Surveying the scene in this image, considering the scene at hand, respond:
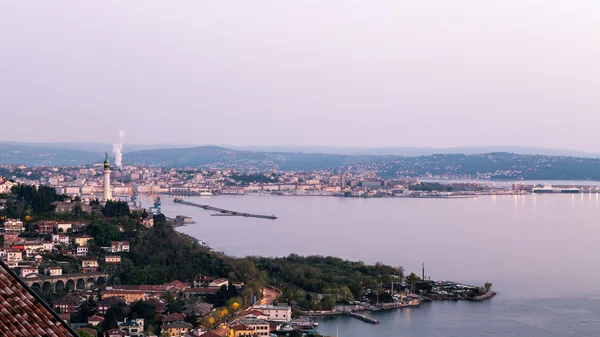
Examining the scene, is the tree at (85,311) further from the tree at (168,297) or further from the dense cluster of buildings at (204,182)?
the dense cluster of buildings at (204,182)

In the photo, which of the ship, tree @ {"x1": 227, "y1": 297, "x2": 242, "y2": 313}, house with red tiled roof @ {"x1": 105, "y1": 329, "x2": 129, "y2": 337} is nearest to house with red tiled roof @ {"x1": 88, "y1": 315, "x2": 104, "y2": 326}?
house with red tiled roof @ {"x1": 105, "y1": 329, "x2": 129, "y2": 337}

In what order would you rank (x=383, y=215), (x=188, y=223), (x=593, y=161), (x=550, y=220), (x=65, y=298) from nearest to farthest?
1. (x=65, y=298)
2. (x=188, y=223)
3. (x=550, y=220)
4. (x=383, y=215)
5. (x=593, y=161)

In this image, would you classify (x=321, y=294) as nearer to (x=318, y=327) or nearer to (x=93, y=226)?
(x=318, y=327)

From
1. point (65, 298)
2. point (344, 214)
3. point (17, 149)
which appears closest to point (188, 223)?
point (344, 214)

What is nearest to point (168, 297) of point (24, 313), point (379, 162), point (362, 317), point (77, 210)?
point (362, 317)

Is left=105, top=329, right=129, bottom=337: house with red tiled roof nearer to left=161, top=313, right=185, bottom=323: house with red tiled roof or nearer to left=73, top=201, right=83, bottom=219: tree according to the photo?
left=161, top=313, right=185, bottom=323: house with red tiled roof

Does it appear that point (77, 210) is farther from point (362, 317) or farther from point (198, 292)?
point (362, 317)
